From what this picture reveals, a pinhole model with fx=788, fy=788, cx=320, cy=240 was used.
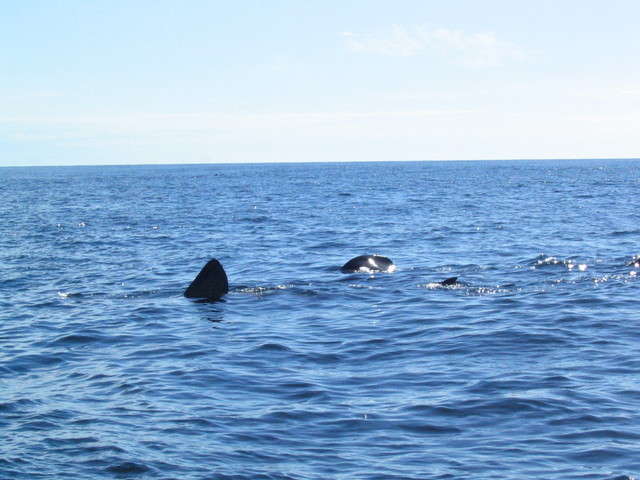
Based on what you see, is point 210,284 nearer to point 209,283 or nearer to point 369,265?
point 209,283

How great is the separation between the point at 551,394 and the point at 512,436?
5.25ft

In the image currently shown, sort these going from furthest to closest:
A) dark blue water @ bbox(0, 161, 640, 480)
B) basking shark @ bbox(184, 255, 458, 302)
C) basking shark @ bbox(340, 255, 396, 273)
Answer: basking shark @ bbox(340, 255, 396, 273) → basking shark @ bbox(184, 255, 458, 302) → dark blue water @ bbox(0, 161, 640, 480)

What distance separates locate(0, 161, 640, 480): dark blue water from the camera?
27.2 feet

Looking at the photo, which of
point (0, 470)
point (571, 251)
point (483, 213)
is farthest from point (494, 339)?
point (483, 213)

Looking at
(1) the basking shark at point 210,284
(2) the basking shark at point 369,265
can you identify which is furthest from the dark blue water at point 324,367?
(1) the basking shark at point 210,284

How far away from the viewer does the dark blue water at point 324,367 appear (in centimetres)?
830

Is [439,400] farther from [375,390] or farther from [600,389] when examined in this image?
[600,389]

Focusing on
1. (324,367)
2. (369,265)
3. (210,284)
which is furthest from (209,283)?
(324,367)

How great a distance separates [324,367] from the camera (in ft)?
39.1

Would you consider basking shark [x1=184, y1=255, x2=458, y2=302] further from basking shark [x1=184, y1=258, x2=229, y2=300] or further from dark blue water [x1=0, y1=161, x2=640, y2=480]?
dark blue water [x1=0, y1=161, x2=640, y2=480]

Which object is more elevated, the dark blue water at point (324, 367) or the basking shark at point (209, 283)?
the basking shark at point (209, 283)

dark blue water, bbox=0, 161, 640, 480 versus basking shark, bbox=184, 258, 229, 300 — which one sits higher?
basking shark, bbox=184, 258, 229, 300

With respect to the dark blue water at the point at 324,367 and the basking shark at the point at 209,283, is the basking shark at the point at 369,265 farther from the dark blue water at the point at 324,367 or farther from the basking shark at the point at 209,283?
the basking shark at the point at 209,283

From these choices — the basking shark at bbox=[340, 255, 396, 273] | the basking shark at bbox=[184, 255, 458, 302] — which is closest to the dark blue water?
the basking shark at bbox=[340, 255, 396, 273]
